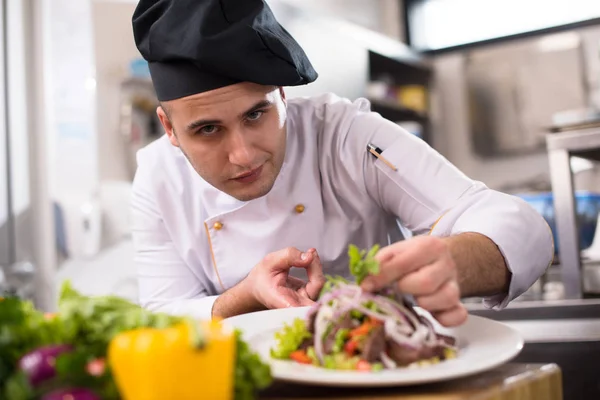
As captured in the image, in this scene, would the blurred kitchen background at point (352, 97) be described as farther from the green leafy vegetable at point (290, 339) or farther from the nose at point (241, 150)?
the green leafy vegetable at point (290, 339)

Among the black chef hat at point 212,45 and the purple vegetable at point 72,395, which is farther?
the black chef hat at point 212,45

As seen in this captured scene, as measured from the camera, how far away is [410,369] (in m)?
0.83

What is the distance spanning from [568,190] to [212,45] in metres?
1.25

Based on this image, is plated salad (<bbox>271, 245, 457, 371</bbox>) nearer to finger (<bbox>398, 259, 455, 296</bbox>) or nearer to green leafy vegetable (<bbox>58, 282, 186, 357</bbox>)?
finger (<bbox>398, 259, 455, 296</bbox>)

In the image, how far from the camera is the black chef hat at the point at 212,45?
4.37ft

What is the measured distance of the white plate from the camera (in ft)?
2.54

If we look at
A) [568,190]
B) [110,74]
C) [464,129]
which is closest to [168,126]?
[568,190]

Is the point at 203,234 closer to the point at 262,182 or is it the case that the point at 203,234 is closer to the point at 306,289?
the point at 262,182

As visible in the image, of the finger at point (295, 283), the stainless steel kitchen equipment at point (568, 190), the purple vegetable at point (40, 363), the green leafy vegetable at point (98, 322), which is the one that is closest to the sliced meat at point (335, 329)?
the green leafy vegetable at point (98, 322)

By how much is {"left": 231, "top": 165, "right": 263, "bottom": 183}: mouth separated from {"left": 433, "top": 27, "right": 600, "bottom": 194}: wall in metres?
3.82

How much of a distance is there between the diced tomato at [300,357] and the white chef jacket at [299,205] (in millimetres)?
587

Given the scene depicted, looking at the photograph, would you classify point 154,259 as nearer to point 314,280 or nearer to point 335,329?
point 314,280

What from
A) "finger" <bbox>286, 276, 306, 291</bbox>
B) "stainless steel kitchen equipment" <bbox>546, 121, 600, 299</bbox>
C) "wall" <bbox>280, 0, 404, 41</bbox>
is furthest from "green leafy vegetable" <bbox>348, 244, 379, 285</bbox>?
"wall" <bbox>280, 0, 404, 41</bbox>

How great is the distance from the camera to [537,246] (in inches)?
50.9
